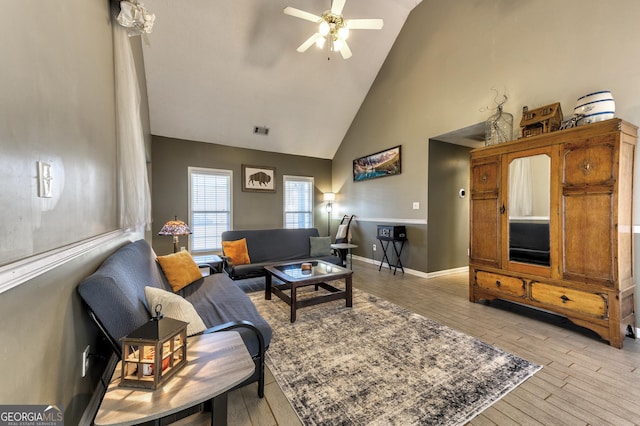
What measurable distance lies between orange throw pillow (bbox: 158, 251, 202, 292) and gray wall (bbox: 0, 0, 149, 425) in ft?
3.19

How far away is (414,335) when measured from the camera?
7.84ft

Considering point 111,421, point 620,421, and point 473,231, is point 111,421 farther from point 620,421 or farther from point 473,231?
point 473,231

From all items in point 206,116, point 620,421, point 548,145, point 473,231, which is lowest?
point 620,421

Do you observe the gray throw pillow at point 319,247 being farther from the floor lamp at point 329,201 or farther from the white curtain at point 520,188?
the white curtain at point 520,188

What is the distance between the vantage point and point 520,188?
2.85 meters

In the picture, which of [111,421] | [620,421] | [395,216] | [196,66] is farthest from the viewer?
[395,216]

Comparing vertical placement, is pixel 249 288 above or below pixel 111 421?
below

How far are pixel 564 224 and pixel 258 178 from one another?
17.8 feet

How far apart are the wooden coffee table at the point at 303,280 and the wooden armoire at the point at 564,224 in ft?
5.70

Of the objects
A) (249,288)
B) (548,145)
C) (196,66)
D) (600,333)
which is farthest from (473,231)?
(196,66)

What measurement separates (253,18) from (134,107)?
9.04 feet

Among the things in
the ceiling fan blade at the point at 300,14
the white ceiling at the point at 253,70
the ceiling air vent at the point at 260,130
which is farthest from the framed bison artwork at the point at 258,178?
the ceiling fan blade at the point at 300,14

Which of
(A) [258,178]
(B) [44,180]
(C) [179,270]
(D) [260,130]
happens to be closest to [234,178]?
(A) [258,178]

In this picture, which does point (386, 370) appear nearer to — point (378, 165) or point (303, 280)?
point (303, 280)
